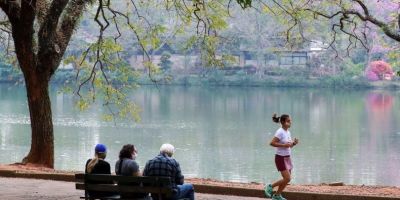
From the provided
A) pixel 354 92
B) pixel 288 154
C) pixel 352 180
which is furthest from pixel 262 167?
pixel 354 92

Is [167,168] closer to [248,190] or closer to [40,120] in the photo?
[248,190]

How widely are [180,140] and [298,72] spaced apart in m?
38.6

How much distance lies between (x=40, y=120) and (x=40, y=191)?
4.24 meters

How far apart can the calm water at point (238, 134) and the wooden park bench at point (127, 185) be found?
15.2m

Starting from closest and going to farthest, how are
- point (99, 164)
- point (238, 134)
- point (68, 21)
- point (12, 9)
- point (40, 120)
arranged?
point (99, 164)
point (12, 9)
point (40, 120)
point (68, 21)
point (238, 134)

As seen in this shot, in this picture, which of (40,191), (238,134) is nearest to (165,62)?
(238,134)

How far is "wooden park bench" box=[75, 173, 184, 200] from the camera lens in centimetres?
711

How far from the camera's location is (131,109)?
16547 millimetres

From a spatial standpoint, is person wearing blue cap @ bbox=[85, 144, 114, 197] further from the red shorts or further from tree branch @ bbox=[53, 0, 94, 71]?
tree branch @ bbox=[53, 0, 94, 71]

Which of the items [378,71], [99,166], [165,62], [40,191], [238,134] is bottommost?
[238,134]

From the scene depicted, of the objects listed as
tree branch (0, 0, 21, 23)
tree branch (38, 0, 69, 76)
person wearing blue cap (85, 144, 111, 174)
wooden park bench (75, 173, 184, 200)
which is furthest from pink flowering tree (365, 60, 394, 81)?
wooden park bench (75, 173, 184, 200)

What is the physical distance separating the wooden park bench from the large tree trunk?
685cm

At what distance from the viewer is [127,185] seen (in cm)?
729

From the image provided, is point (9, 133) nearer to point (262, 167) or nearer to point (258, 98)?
point (262, 167)
